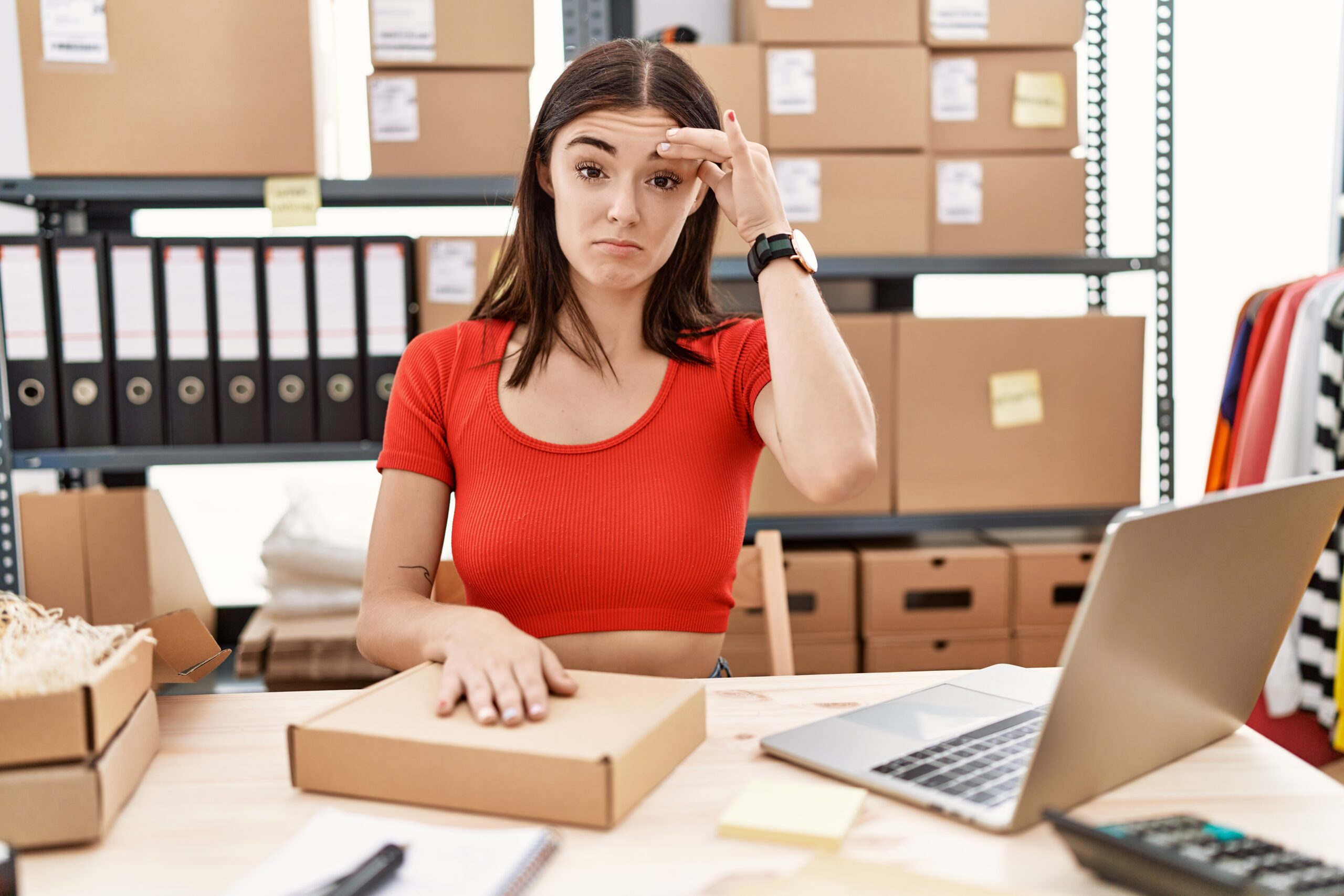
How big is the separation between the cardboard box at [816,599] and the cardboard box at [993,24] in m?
0.98

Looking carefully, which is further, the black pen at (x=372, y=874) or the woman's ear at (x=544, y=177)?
the woman's ear at (x=544, y=177)

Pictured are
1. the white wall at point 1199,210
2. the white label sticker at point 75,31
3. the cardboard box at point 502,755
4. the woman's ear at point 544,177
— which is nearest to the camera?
the cardboard box at point 502,755

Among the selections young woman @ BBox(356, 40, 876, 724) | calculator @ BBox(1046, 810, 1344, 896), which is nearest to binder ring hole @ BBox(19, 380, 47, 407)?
young woman @ BBox(356, 40, 876, 724)

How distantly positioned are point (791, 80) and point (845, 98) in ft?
0.35

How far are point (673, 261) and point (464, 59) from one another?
2.63ft

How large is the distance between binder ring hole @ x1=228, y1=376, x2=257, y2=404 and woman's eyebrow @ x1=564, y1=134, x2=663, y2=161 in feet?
3.23

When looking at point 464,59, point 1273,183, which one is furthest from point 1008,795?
point 1273,183

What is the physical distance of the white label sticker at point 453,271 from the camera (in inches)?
66.7

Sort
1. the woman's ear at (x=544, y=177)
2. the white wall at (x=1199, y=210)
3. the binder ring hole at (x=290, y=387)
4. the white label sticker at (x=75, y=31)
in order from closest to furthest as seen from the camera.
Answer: the woman's ear at (x=544, y=177) → the white label sticker at (x=75, y=31) → the binder ring hole at (x=290, y=387) → the white wall at (x=1199, y=210)

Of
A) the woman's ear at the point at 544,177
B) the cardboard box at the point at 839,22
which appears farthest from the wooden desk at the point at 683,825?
the cardboard box at the point at 839,22

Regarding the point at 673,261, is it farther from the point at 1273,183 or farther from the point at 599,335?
the point at 1273,183

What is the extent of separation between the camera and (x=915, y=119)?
69.0 inches

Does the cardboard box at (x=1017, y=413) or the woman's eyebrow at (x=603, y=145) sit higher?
the woman's eyebrow at (x=603, y=145)

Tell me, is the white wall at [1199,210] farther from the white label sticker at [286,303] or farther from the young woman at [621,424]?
the young woman at [621,424]
